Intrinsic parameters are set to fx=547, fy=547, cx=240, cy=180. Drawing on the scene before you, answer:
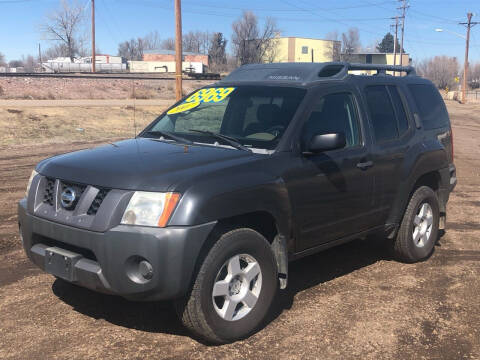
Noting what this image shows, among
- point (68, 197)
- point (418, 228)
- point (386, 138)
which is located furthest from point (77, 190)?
point (418, 228)

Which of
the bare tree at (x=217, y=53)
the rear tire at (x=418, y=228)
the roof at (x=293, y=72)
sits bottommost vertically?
the rear tire at (x=418, y=228)

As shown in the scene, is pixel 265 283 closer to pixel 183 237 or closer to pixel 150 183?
pixel 183 237

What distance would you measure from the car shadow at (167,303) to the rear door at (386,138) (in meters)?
0.78

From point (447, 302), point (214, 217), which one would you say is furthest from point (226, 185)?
point (447, 302)

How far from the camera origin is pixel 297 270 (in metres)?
5.48

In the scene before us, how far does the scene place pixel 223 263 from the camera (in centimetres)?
365

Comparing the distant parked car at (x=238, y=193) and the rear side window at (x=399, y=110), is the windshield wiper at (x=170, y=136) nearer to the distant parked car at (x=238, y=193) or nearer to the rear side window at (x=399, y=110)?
the distant parked car at (x=238, y=193)

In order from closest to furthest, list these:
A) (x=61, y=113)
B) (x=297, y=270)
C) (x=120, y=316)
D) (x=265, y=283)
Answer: (x=265, y=283) < (x=120, y=316) < (x=297, y=270) < (x=61, y=113)

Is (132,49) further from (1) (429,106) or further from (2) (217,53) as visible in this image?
(1) (429,106)

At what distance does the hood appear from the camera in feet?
11.5

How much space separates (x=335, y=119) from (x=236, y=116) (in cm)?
87

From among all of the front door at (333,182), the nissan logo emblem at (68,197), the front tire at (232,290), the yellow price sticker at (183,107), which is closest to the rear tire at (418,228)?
the front door at (333,182)

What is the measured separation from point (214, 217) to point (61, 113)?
19312mm

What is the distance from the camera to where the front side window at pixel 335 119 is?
454cm
